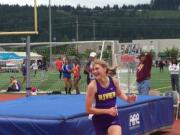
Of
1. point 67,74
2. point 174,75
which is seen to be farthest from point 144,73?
point 67,74

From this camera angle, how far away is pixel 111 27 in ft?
429

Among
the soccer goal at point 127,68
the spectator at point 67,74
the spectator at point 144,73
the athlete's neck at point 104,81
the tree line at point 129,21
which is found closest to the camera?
the athlete's neck at point 104,81

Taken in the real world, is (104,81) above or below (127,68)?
above

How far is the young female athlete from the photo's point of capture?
702 centimetres

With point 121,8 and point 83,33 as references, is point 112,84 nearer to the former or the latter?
point 83,33

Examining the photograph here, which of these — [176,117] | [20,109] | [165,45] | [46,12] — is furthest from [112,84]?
[165,45]

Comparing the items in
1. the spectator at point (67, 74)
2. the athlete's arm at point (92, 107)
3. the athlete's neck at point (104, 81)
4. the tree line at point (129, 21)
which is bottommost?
the spectator at point (67, 74)

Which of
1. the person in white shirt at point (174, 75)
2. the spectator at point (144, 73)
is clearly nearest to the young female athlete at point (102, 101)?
the spectator at point (144, 73)

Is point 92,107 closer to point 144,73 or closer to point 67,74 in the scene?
point 144,73

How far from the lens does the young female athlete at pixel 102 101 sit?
7.02m

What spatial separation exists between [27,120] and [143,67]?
22.0 feet

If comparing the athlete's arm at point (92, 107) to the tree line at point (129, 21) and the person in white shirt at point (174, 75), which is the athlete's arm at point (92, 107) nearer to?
the person in white shirt at point (174, 75)

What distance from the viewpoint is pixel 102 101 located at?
7113 mm

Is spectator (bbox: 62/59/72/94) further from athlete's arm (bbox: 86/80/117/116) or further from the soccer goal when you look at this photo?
athlete's arm (bbox: 86/80/117/116)
